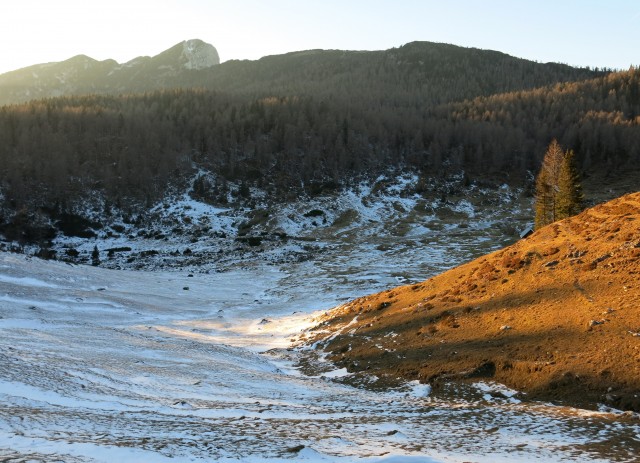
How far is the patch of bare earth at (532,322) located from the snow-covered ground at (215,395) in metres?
1.17

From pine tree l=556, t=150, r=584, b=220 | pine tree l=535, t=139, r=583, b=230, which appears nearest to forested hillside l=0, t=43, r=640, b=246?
pine tree l=535, t=139, r=583, b=230

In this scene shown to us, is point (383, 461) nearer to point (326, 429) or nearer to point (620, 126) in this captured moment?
point (326, 429)

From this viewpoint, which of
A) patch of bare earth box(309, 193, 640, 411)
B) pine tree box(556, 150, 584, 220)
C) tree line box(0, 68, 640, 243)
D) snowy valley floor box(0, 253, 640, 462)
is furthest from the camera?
tree line box(0, 68, 640, 243)

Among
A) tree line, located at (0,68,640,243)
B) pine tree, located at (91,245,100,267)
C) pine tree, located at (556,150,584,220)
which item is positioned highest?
tree line, located at (0,68,640,243)

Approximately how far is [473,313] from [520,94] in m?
185

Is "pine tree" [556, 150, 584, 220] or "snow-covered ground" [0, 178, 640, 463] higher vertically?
"pine tree" [556, 150, 584, 220]

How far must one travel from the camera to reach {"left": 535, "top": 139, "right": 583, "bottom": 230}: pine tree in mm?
45688

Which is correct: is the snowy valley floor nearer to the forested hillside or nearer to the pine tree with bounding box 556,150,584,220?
the pine tree with bounding box 556,150,584,220

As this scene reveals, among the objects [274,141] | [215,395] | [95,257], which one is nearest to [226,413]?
[215,395]

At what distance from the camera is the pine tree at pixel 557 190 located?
45.7 metres

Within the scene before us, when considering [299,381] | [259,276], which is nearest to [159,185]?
[259,276]

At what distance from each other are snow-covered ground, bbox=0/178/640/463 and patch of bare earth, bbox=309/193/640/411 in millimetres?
1173

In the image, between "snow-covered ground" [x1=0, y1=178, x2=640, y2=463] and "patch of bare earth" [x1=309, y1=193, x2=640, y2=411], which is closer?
"snow-covered ground" [x1=0, y1=178, x2=640, y2=463]

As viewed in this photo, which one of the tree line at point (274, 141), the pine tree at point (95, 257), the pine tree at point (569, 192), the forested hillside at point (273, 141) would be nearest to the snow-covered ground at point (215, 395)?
the pine tree at point (569, 192)
